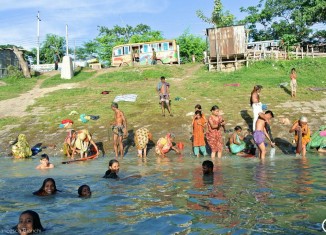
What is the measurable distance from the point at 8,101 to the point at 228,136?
14020mm

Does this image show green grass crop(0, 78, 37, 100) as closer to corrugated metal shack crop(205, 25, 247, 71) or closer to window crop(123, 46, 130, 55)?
window crop(123, 46, 130, 55)

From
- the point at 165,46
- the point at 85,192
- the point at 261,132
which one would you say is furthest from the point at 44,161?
the point at 165,46

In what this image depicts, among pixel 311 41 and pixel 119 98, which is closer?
pixel 119 98

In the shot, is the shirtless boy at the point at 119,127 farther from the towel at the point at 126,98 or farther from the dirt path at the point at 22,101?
the dirt path at the point at 22,101

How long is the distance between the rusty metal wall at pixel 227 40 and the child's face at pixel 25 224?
26746mm

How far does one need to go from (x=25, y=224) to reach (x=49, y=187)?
2.60 meters

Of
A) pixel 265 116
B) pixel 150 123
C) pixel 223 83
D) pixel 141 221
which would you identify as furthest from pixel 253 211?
pixel 223 83

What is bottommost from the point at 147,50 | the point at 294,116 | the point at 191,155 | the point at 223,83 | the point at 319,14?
the point at 191,155

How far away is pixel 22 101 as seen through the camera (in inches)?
894

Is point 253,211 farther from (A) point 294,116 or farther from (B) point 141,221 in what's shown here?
(A) point 294,116

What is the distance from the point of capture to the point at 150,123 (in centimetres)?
1608

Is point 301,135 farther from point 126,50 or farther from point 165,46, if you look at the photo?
point 126,50

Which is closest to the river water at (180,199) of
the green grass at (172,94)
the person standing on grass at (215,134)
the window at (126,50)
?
the person standing on grass at (215,134)

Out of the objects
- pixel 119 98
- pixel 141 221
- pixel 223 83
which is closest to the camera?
pixel 141 221
